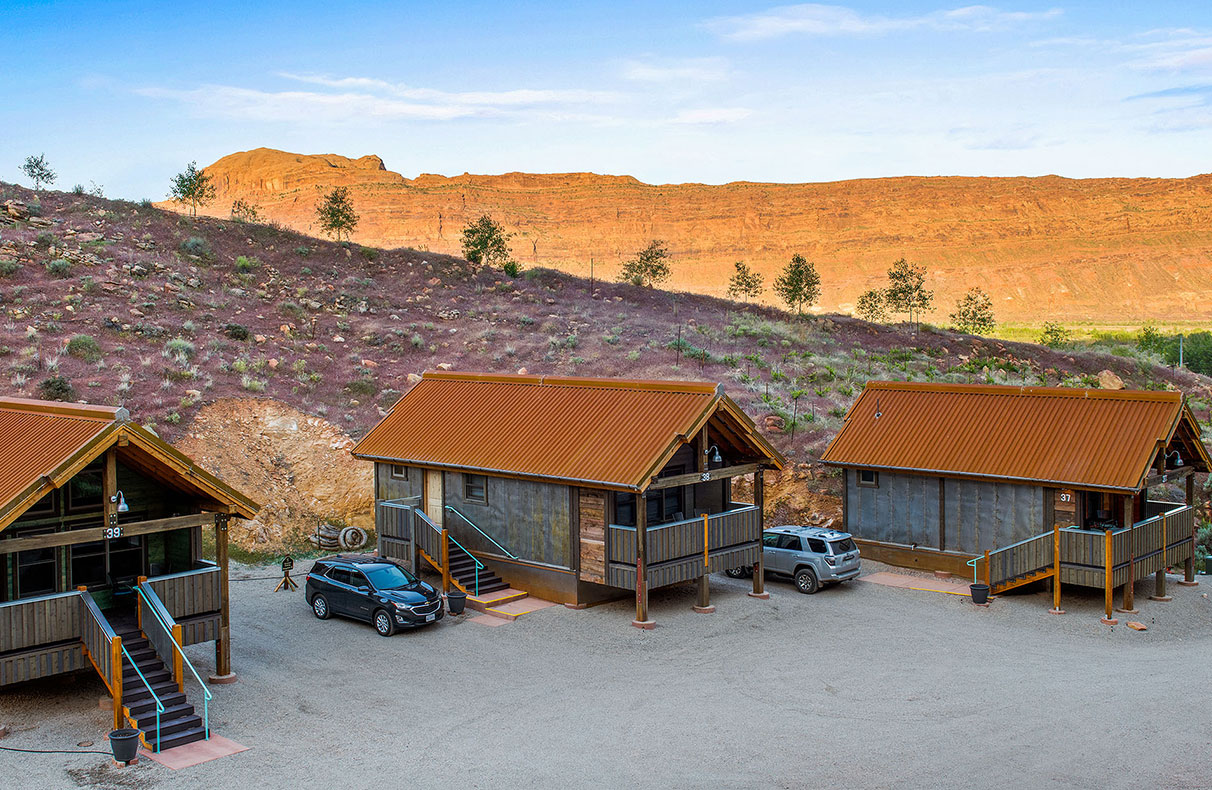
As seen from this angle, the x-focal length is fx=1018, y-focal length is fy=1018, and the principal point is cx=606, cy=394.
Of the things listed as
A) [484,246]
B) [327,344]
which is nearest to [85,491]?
[327,344]

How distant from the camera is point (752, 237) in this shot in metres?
160

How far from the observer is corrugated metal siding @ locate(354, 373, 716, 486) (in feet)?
73.9

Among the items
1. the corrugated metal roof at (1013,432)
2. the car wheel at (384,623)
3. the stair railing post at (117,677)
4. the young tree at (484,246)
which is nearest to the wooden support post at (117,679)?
the stair railing post at (117,677)

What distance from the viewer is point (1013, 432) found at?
83.5 feet

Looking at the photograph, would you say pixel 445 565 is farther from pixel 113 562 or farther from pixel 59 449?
pixel 59 449

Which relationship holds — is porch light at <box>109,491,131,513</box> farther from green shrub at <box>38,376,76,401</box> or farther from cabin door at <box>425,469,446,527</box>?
green shrub at <box>38,376,76,401</box>

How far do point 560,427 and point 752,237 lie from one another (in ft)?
461

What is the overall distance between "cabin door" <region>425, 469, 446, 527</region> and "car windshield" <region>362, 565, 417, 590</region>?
3.41 m

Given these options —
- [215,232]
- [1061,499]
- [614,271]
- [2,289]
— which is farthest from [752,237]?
[1061,499]

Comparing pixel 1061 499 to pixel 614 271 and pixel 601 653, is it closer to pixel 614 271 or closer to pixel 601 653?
pixel 601 653

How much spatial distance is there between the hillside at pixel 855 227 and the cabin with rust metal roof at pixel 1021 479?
110 meters

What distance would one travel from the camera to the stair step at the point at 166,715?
1513 cm

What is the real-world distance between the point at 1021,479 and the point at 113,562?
19446mm

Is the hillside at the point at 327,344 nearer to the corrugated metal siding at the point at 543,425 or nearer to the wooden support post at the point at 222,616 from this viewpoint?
the corrugated metal siding at the point at 543,425
